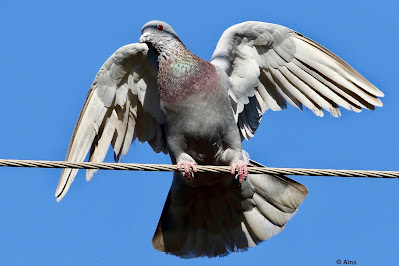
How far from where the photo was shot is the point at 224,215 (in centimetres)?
1052

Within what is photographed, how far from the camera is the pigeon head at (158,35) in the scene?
9.91m

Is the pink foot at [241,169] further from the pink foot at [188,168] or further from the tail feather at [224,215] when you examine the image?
the tail feather at [224,215]

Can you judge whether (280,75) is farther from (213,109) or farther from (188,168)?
(188,168)

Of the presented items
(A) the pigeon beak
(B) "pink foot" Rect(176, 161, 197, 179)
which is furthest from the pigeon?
(B) "pink foot" Rect(176, 161, 197, 179)

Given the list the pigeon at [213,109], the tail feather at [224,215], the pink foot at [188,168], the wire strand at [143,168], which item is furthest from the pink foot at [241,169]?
the wire strand at [143,168]

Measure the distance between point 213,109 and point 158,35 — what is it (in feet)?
3.38

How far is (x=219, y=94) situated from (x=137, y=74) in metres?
1.07

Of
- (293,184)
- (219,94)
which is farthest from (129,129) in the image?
(293,184)

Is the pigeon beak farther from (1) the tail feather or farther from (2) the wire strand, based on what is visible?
(2) the wire strand

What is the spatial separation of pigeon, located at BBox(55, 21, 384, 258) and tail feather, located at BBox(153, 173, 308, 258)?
0.01 meters

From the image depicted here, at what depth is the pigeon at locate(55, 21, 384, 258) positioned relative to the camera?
990cm

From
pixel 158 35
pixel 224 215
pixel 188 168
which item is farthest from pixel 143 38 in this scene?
pixel 224 215

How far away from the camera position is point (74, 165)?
7660 mm

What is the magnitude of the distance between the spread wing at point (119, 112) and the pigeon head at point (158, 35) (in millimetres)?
166
